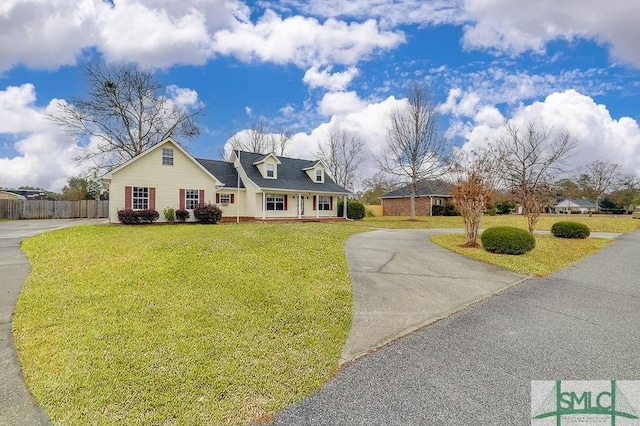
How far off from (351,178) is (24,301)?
137ft

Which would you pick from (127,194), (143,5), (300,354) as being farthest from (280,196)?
(300,354)

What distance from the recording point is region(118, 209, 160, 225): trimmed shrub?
17812mm

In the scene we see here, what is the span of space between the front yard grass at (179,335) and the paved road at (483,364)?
0.45 metres

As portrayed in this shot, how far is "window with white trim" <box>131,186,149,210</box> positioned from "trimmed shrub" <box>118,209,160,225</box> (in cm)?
69

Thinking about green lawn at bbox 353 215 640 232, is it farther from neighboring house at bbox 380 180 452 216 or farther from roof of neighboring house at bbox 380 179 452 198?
neighboring house at bbox 380 180 452 216

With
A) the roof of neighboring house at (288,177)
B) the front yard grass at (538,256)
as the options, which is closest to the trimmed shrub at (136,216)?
the roof of neighboring house at (288,177)

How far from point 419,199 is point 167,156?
2957 cm

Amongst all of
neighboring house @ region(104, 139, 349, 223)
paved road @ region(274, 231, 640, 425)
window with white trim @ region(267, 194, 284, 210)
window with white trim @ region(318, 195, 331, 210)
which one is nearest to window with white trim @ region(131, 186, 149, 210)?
neighboring house @ region(104, 139, 349, 223)

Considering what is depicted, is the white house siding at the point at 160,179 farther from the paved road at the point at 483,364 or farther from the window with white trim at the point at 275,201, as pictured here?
the paved road at the point at 483,364

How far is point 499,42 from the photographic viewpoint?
12.2m

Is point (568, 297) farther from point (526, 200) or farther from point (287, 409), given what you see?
point (526, 200)

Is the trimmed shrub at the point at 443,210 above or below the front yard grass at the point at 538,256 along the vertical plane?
above

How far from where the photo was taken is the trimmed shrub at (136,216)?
17812 millimetres

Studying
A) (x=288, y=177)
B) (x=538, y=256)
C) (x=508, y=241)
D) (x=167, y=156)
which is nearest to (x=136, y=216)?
(x=167, y=156)
